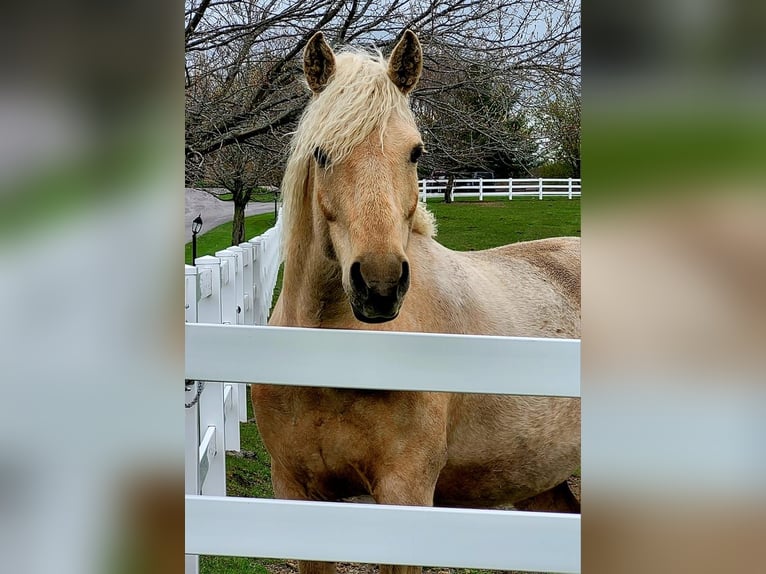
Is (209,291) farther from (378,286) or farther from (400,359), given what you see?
(400,359)

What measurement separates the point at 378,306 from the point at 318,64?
509mm

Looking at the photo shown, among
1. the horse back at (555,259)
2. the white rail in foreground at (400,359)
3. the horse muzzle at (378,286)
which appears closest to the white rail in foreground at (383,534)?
the white rail in foreground at (400,359)

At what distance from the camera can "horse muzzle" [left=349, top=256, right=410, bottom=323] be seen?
1060 mm

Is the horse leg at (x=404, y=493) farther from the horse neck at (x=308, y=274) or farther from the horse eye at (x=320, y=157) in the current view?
the horse eye at (x=320, y=157)

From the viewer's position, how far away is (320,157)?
1.22 metres

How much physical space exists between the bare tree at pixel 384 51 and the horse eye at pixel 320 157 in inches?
33.5

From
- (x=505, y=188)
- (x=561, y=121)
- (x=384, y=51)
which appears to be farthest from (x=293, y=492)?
(x=505, y=188)

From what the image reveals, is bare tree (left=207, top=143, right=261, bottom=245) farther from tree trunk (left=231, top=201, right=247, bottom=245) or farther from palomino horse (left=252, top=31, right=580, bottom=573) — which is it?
palomino horse (left=252, top=31, right=580, bottom=573)

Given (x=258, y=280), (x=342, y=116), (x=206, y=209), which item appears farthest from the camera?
(x=258, y=280)

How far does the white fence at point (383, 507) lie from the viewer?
29.9 inches

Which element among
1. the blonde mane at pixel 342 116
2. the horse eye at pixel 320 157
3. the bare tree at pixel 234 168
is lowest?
the horse eye at pixel 320 157

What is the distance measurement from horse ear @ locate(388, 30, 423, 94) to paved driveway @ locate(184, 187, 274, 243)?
3.59 ft
